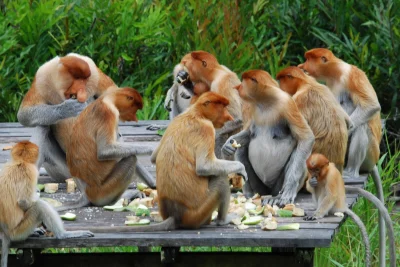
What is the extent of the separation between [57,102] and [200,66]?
1.06 meters

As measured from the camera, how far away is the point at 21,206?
5.70m

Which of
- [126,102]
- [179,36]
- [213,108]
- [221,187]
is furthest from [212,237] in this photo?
[179,36]

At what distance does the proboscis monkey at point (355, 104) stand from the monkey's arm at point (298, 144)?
→ 967 mm

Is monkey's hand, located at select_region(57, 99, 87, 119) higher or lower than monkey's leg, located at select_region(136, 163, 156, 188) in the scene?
higher

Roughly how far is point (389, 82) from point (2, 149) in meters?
3.80

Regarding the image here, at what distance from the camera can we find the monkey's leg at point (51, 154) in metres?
7.61

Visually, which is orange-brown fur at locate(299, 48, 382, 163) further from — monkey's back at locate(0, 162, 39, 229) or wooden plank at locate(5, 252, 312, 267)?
monkey's back at locate(0, 162, 39, 229)

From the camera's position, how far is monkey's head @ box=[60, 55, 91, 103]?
24.2 feet

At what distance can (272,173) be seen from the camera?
7.24 m

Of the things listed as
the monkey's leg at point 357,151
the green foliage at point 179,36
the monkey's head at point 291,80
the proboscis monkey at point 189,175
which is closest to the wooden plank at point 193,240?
the proboscis monkey at point 189,175

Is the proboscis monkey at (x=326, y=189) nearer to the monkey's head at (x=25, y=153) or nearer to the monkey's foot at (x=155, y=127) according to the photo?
the monkey's head at (x=25, y=153)

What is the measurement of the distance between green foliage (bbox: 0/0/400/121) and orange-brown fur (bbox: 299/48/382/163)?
6.61 ft

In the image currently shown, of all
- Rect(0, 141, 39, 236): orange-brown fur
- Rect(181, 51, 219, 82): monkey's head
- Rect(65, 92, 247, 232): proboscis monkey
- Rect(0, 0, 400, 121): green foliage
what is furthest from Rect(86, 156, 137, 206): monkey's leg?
Rect(0, 0, 400, 121): green foliage

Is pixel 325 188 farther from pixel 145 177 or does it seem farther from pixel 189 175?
pixel 145 177
